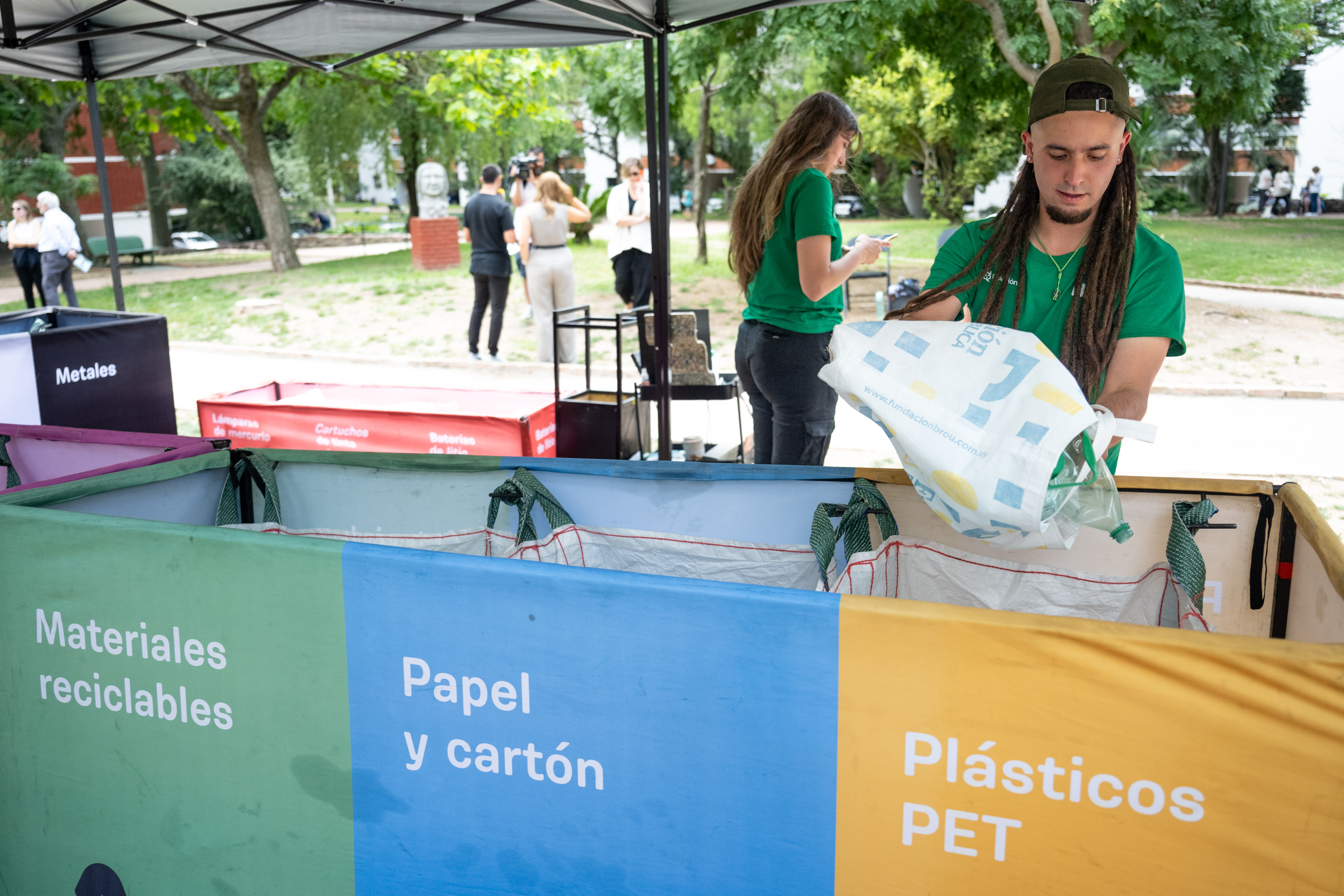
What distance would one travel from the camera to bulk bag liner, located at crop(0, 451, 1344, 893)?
4.49ft

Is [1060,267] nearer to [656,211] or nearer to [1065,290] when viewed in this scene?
[1065,290]

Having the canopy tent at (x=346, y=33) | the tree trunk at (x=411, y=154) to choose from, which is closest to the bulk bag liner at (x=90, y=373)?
the canopy tent at (x=346, y=33)

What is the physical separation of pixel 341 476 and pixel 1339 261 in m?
20.4

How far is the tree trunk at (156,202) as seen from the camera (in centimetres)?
2730

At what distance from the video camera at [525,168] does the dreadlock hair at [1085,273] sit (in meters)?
7.80

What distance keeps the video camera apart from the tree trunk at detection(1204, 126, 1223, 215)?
29403 millimetres

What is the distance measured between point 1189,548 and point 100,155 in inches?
283

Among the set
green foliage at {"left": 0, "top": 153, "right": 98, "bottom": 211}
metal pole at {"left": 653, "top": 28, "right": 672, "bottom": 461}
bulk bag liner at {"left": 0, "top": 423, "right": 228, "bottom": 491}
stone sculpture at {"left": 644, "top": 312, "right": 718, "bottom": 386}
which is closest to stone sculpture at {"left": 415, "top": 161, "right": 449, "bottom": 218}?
green foliage at {"left": 0, "top": 153, "right": 98, "bottom": 211}

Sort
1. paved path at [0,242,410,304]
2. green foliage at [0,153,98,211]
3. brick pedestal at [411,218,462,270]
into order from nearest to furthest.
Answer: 1. brick pedestal at [411,218,462,270]
2. paved path at [0,242,410,304]
3. green foliage at [0,153,98,211]

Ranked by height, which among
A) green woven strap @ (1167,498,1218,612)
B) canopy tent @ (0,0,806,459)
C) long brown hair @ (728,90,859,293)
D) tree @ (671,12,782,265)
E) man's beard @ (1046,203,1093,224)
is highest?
tree @ (671,12,782,265)

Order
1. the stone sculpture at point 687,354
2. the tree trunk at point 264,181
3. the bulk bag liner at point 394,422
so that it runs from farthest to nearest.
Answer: the tree trunk at point 264,181
the stone sculpture at point 687,354
the bulk bag liner at point 394,422

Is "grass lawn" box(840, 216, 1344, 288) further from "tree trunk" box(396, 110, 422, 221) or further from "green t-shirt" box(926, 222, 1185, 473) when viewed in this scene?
"tree trunk" box(396, 110, 422, 221)

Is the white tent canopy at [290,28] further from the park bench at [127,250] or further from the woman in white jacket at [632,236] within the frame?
the park bench at [127,250]

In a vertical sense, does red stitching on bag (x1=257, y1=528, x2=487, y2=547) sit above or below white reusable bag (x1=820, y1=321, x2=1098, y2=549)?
below
